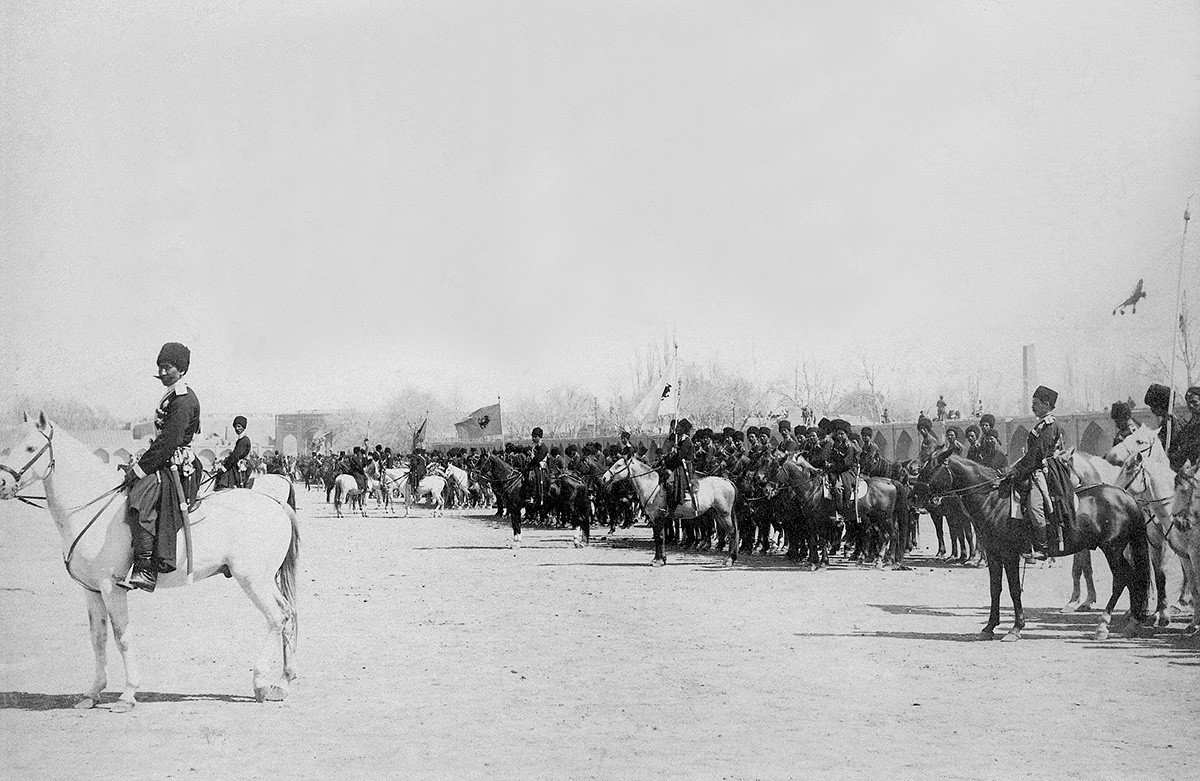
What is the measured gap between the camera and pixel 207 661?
31.6 ft

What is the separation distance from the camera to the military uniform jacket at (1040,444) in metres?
10.7

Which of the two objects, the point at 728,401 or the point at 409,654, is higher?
the point at 728,401

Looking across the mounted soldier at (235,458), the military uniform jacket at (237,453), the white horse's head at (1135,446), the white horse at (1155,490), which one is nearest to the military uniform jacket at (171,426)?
the mounted soldier at (235,458)

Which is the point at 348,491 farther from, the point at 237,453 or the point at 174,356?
the point at 174,356

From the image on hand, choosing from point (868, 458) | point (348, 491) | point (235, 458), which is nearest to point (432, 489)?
point (348, 491)

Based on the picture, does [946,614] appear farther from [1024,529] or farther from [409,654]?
[409,654]

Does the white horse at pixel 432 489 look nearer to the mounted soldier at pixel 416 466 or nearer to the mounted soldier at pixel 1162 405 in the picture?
the mounted soldier at pixel 416 466

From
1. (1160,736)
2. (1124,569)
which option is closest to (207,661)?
(1160,736)

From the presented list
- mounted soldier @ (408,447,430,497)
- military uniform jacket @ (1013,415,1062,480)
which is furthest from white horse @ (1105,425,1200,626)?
mounted soldier @ (408,447,430,497)

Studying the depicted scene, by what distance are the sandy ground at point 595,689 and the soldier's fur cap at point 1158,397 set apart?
2.48 m

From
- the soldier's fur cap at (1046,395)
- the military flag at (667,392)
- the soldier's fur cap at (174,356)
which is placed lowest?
the soldier's fur cap at (1046,395)

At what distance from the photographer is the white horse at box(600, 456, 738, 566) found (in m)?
18.3

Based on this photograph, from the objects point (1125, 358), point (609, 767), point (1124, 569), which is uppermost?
point (1125, 358)

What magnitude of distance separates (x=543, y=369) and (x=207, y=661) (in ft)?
32.6
